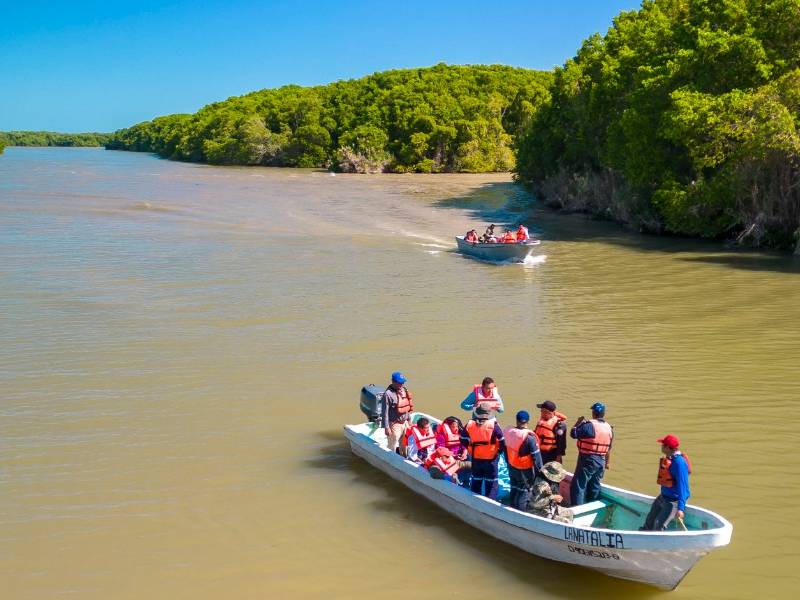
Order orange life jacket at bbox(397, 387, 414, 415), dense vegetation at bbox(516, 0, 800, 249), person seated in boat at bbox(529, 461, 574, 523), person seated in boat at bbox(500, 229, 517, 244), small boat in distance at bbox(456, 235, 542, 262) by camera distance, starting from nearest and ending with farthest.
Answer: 1. person seated in boat at bbox(529, 461, 574, 523)
2. orange life jacket at bbox(397, 387, 414, 415)
3. small boat in distance at bbox(456, 235, 542, 262)
4. person seated in boat at bbox(500, 229, 517, 244)
5. dense vegetation at bbox(516, 0, 800, 249)

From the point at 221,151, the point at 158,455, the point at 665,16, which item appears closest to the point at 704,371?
the point at 158,455

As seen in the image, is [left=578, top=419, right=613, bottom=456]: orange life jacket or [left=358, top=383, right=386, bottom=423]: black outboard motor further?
[left=358, top=383, right=386, bottom=423]: black outboard motor

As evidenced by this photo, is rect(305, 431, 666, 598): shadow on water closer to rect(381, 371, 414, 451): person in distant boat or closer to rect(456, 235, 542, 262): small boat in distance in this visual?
rect(381, 371, 414, 451): person in distant boat

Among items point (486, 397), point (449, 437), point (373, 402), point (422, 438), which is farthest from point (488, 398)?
point (373, 402)

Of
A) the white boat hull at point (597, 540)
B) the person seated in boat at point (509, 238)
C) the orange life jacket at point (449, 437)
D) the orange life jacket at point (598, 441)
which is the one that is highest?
the person seated in boat at point (509, 238)

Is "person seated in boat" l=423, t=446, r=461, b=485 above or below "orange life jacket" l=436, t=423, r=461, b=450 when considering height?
below

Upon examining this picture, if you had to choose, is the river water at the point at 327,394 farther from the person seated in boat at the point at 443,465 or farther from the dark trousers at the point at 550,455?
the dark trousers at the point at 550,455

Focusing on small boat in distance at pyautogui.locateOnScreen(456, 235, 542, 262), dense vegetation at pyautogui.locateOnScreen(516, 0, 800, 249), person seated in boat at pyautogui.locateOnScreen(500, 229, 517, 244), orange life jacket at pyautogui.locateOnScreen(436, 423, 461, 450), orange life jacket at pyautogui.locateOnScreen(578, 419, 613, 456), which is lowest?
orange life jacket at pyautogui.locateOnScreen(436, 423, 461, 450)

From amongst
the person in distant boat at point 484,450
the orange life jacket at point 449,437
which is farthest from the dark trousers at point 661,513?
the orange life jacket at point 449,437

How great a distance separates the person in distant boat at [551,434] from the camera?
927cm

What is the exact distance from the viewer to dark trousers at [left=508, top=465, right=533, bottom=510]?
892cm

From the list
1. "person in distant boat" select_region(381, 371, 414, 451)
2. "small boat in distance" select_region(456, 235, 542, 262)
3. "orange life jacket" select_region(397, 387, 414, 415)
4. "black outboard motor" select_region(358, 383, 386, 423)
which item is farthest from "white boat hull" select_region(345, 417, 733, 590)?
"small boat in distance" select_region(456, 235, 542, 262)

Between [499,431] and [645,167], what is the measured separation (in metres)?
26.1

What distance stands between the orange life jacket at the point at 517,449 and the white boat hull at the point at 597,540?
526 mm
